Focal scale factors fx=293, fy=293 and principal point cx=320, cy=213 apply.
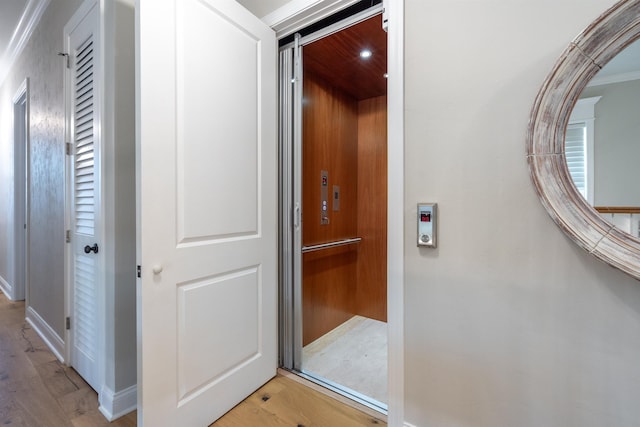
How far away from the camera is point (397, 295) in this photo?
1.34m

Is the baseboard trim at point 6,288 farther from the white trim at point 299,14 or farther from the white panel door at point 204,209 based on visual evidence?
the white trim at point 299,14

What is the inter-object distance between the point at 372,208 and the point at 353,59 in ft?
4.58

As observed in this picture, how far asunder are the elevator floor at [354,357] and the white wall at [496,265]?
1.92ft

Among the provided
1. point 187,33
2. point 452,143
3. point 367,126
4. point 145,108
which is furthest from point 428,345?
point 367,126

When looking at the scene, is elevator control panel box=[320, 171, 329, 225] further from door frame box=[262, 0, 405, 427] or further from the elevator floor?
door frame box=[262, 0, 405, 427]

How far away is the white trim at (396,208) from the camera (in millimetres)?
1314

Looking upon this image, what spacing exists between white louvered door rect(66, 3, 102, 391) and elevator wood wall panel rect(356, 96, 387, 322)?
2200 millimetres

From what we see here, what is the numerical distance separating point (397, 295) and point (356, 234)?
174 centimetres

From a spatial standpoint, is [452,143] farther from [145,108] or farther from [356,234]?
[356,234]

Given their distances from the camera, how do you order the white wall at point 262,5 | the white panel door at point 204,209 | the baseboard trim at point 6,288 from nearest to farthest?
the white panel door at point 204,209, the white wall at point 262,5, the baseboard trim at point 6,288

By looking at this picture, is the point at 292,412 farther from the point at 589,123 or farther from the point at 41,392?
the point at 589,123

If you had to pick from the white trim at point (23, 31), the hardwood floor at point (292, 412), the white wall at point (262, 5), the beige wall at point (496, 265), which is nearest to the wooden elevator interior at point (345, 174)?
the white wall at point (262, 5)

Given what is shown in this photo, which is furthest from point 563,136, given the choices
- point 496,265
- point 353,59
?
point 353,59

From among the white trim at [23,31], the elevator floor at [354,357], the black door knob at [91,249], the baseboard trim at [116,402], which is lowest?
the elevator floor at [354,357]
